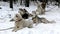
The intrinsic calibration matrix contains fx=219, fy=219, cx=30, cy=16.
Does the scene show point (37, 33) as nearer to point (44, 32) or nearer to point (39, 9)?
point (44, 32)

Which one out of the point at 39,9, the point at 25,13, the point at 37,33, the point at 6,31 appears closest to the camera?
the point at 37,33

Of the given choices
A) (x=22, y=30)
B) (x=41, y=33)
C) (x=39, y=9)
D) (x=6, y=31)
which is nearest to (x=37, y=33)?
(x=41, y=33)

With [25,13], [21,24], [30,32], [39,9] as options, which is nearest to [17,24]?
[21,24]

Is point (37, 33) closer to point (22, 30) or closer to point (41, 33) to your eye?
point (41, 33)

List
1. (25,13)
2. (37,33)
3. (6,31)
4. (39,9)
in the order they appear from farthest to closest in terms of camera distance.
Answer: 1. (39,9)
2. (25,13)
3. (6,31)
4. (37,33)

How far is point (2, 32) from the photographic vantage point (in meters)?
8.87

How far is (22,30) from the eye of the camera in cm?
887

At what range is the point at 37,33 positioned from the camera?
834cm

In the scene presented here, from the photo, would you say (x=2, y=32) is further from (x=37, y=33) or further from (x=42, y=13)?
(x=42, y=13)

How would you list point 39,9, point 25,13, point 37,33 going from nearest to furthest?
point 37,33, point 25,13, point 39,9

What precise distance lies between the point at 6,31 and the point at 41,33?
5.06 ft

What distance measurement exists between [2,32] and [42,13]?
6.86m

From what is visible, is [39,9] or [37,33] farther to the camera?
[39,9]

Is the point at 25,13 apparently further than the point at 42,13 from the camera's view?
No
